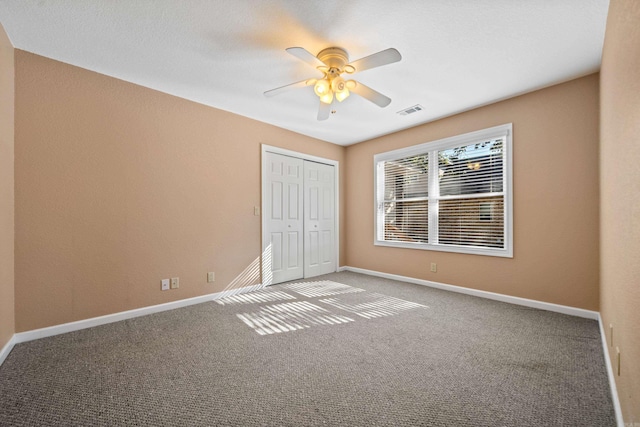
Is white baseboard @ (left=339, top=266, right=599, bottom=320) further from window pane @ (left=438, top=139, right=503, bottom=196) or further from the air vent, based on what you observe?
the air vent

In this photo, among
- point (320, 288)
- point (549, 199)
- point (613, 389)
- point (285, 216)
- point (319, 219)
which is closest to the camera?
point (613, 389)

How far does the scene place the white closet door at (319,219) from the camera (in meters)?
4.91

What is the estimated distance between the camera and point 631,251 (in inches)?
51.1

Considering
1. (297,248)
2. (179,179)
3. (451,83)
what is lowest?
(297,248)

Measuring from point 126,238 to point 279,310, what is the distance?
1.85 meters

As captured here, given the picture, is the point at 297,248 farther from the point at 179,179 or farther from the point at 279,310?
the point at 179,179

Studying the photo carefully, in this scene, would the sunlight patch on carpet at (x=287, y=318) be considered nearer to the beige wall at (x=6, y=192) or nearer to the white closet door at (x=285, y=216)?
the white closet door at (x=285, y=216)

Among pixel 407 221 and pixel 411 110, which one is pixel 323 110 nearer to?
pixel 411 110

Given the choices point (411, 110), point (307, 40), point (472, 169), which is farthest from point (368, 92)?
point (472, 169)

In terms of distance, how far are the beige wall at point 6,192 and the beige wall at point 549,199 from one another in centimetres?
475

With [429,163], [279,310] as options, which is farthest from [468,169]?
[279,310]

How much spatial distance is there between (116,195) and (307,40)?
247cm

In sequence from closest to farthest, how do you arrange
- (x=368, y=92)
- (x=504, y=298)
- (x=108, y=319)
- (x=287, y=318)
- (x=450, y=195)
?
1. (x=368, y=92)
2. (x=108, y=319)
3. (x=287, y=318)
4. (x=504, y=298)
5. (x=450, y=195)

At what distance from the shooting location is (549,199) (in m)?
3.14
